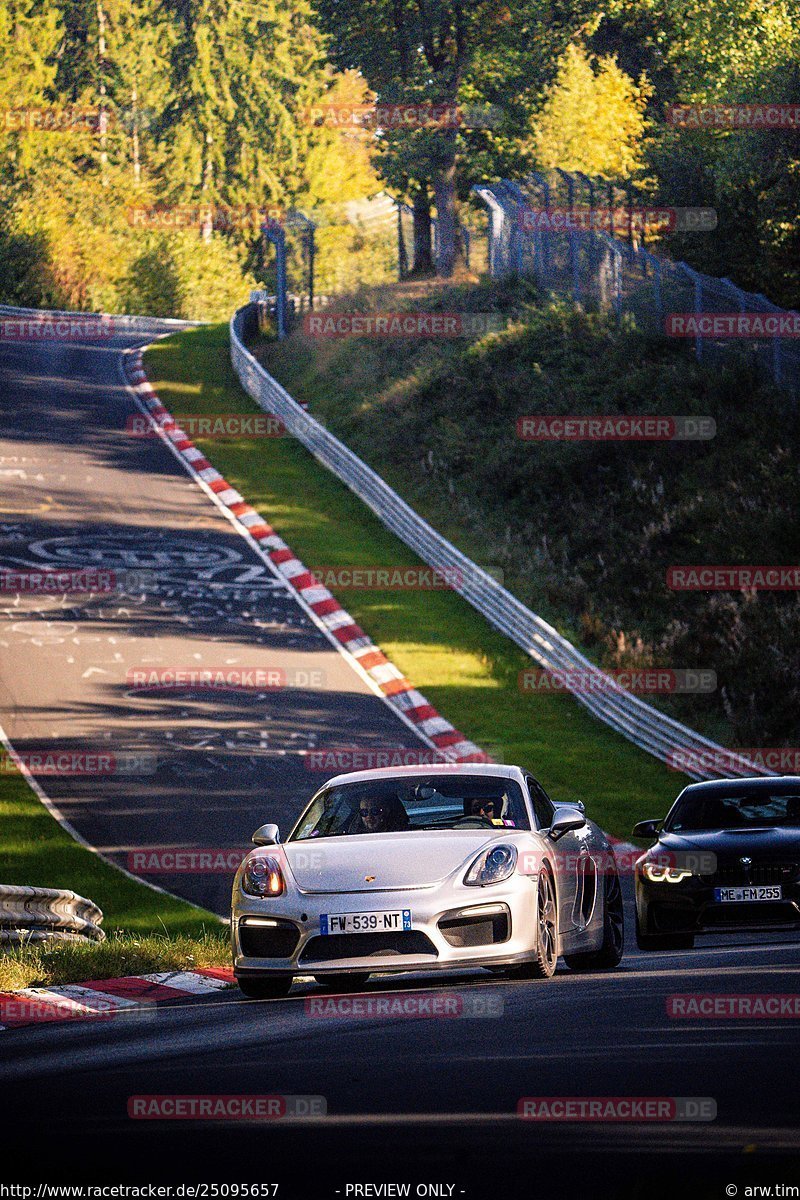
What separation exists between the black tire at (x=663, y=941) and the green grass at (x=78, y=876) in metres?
3.57

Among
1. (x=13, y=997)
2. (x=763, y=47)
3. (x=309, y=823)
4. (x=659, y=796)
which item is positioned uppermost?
(x=763, y=47)

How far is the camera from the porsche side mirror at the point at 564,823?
34.1 feet

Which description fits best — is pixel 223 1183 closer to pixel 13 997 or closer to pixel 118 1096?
pixel 118 1096

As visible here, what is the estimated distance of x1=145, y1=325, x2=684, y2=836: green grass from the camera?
70.9 ft

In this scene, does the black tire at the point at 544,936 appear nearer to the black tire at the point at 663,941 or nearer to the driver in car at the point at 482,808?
the driver in car at the point at 482,808

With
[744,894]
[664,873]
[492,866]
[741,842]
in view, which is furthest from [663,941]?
[492,866]

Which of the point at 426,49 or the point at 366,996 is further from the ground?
the point at 426,49

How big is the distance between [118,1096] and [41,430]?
33.9 m

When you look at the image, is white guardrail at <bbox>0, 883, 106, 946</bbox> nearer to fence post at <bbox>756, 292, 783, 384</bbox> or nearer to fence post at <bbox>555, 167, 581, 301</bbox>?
fence post at <bbox>756, 292, 783, 384</bbox>

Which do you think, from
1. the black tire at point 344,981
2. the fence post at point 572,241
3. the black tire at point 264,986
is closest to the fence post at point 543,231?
the fence post at point 572,241

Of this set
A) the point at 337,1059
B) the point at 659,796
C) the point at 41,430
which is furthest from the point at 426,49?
the point at 337,1059

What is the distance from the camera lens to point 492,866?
9.65 m

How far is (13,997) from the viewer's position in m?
10.3

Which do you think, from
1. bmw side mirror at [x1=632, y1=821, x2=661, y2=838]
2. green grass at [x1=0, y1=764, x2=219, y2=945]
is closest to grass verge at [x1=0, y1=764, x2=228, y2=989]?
green grass at [x1=0, y1=764, x2=219, y2=945]
